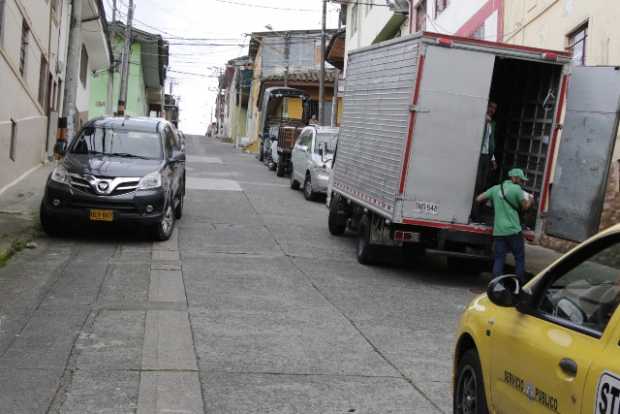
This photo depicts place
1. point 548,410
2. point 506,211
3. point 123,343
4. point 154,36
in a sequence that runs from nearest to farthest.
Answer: point 548,410 < point 123,343 < point 506,211 < point 154,36

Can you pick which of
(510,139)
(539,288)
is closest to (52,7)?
(510,139)

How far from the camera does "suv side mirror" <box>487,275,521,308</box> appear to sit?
13.8ft

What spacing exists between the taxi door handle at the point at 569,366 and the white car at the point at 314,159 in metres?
17.3

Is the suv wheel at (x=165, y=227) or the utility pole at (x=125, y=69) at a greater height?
the utility pole at (x=125, y=69)

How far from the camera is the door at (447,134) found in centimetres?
1077

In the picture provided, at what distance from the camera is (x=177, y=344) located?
6.98 meters

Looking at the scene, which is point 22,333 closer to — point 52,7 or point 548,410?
point 548,410

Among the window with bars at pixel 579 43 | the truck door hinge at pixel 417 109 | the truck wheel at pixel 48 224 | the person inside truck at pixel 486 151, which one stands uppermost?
the window with bars at pixel 579 43

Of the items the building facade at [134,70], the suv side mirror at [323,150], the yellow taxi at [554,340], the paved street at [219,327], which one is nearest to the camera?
the yellow taxi at [554,340]

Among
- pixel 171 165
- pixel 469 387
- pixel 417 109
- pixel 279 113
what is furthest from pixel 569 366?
pixel 279 113

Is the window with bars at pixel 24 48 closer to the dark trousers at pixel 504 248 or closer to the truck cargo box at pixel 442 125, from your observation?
the truck cargo box at pixel 442 125

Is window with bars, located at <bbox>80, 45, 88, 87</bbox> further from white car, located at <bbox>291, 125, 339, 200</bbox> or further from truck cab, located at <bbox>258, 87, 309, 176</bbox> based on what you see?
white car, located at <bbox>291, 125, 339, 200</bbox>

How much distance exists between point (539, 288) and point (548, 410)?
0.71 meters

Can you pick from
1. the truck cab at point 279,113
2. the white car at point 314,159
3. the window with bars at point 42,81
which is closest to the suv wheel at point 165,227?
the white car at point 314,159
